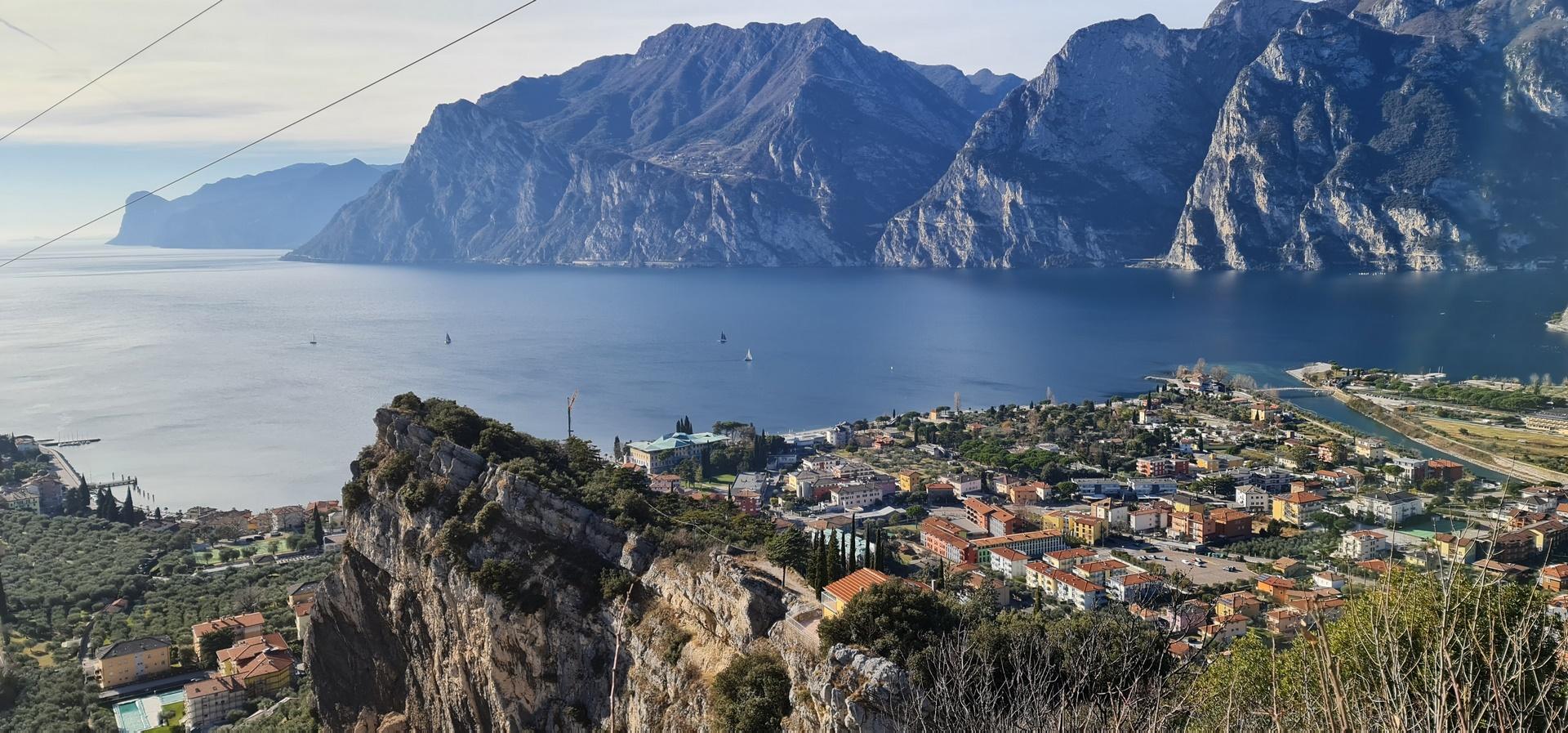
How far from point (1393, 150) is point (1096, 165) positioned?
37.4 meters

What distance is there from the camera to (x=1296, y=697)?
6879 millimetres

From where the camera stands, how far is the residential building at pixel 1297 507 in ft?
93.8

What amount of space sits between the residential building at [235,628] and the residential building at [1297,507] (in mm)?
27066

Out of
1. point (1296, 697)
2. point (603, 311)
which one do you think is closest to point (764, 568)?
point (1296, 697)

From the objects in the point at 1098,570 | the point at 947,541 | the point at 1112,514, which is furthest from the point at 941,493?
the point at 1098,570

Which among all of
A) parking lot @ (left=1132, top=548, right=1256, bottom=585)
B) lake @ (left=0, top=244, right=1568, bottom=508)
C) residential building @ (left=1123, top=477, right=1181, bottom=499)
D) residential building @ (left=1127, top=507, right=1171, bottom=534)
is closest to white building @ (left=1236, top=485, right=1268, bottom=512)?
residential building @ (left=1123, top=477, right=1181, bottom=499)

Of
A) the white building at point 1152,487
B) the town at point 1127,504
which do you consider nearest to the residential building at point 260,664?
the town at point 1127,504

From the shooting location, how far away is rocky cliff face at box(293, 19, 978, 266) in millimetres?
154625

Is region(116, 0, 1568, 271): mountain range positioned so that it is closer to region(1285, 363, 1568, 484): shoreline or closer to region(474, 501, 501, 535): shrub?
region(1285, 363, 1568, 484): shoreline

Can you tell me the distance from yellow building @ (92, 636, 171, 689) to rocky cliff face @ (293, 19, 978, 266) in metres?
133

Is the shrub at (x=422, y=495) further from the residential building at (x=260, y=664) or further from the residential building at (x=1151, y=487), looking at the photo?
the residential building at (x=1151, y=487)

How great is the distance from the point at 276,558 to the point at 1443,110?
436 ft

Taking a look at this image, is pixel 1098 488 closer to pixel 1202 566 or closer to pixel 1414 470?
pixel 1202 566

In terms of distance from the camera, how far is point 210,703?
18.9 metres
